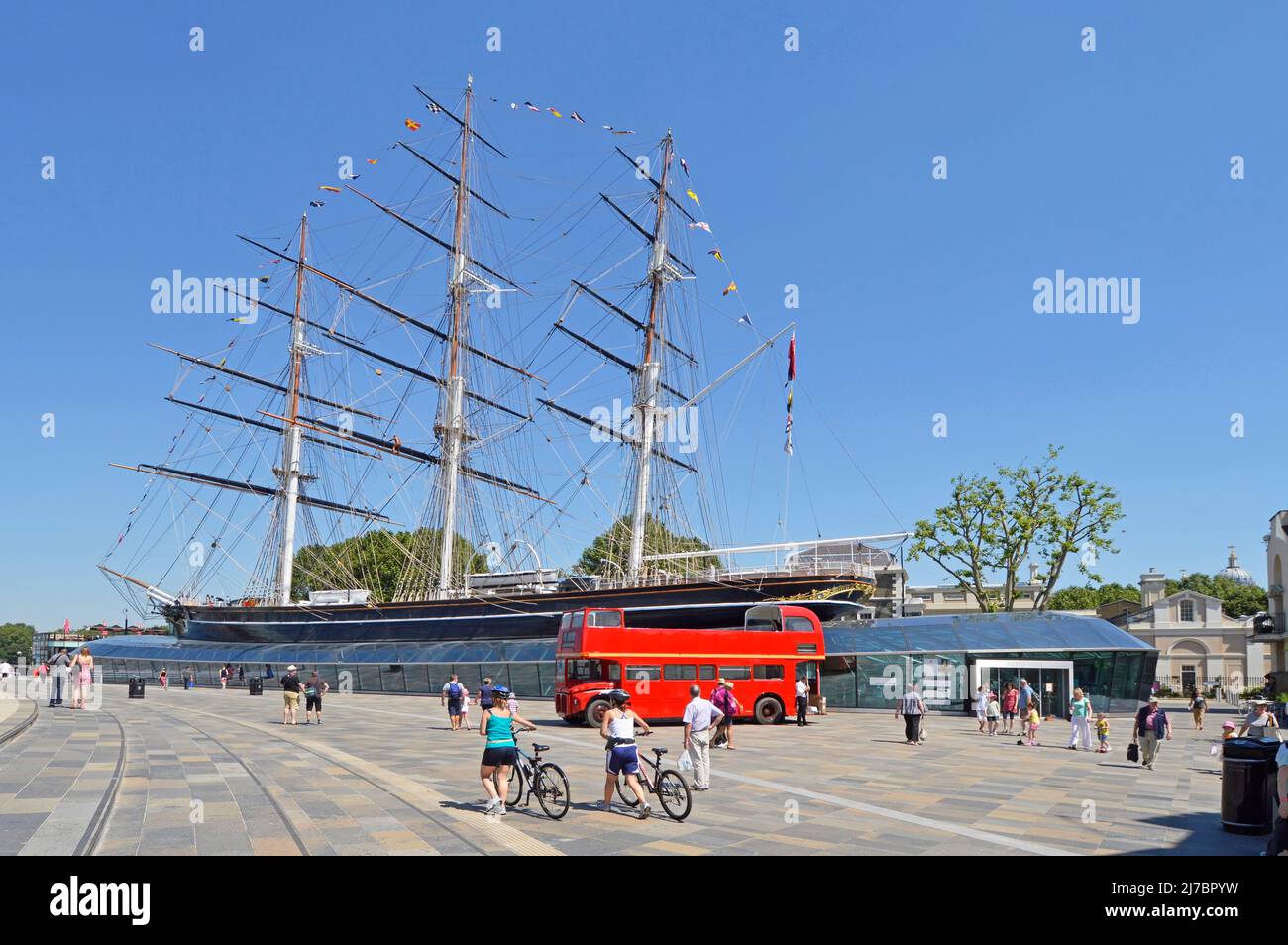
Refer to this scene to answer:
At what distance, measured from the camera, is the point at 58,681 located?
94.0ft

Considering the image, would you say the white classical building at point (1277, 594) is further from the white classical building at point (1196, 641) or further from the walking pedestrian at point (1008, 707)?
the walking pedestrian at point (1008, 707)

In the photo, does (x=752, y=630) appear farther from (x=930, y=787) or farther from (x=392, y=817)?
(x=392, y=817)

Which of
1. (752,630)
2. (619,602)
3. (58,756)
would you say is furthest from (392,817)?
(619,602)

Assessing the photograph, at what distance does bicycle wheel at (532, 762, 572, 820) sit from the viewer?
11.6 metres

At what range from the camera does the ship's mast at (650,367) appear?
60125 millimetres

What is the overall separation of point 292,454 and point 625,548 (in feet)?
89.3

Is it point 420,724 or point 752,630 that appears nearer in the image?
point 420,724

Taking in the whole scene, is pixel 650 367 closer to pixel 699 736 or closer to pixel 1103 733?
pixel 1103 733

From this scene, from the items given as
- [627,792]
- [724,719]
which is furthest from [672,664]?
[627,792]

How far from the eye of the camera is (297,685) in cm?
2691

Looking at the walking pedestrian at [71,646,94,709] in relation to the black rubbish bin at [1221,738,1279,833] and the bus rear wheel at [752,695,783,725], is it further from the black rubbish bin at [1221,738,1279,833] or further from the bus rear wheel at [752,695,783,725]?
the black rubbish bin at [1221,738,1279,833]
